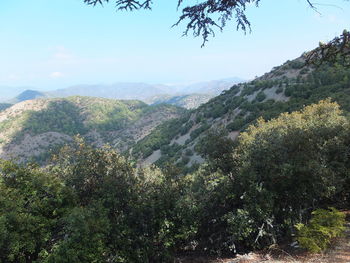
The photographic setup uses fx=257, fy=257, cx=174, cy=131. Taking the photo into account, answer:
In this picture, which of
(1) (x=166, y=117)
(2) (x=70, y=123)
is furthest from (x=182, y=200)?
(2) (x=70, y=123)

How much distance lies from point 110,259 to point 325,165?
7.78 meters

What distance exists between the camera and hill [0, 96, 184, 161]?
89.5 m

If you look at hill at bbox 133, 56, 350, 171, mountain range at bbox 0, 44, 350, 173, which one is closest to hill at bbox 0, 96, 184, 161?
mountain range at bbox 0, 44, 350, 173

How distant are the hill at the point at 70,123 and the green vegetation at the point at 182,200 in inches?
2843

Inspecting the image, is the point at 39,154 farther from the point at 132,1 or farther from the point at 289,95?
the point at 132,1

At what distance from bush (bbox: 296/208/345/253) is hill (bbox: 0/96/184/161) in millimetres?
75763

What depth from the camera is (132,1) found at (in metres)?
Answer: 5.85

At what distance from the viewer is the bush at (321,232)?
22.7 ft

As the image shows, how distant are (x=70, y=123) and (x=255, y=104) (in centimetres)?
8979

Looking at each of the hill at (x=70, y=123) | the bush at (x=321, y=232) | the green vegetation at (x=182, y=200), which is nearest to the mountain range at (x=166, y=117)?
the hill at (x=70, y=123)

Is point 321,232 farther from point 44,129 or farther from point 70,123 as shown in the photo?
point 70,123

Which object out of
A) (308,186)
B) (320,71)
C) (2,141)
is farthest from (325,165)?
(2,141)

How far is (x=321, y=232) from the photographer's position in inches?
283

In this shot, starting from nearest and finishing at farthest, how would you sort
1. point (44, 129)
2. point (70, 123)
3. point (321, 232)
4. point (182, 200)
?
point (321, 232) < point (182, 200) < point (44, 129) < point (70, 123)
